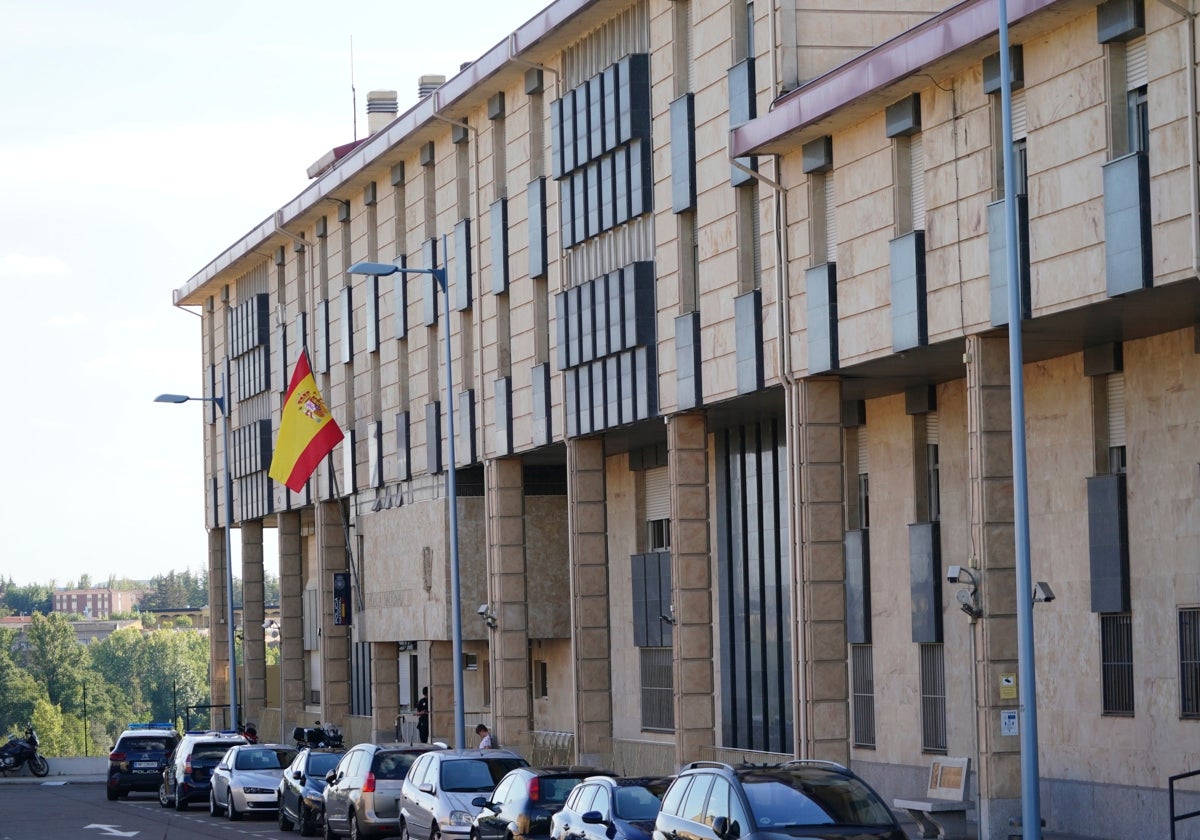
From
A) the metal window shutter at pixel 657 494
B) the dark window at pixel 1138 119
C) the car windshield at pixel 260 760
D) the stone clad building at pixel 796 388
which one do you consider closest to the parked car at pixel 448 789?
the stone clad building at pixel 796 388

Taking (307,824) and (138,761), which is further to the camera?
(138,761)

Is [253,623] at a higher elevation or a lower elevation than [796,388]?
lower

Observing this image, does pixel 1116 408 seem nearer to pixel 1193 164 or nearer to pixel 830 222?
pixel 830 222

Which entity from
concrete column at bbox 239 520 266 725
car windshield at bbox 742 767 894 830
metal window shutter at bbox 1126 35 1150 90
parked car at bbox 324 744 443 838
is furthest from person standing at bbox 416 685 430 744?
car windshield at bbox 742 767 894 830

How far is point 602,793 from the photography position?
23906 mm

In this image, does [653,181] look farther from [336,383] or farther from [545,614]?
[336,383]

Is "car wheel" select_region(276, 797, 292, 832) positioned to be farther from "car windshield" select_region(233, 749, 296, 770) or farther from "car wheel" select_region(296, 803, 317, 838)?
"car windshield" select_region(233, 749, 296, 770)

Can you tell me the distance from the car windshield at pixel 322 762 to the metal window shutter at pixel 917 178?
15.7 meters

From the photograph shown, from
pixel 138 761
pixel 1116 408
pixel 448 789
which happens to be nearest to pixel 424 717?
pixel 138 761

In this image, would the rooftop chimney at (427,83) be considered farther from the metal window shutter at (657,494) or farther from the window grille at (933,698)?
the window grille at (933,698)

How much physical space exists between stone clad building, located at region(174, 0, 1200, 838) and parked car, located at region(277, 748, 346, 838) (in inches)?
263

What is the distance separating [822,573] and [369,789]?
26.8 feet

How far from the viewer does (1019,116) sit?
2820 centimetres

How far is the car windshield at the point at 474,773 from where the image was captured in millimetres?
30109
